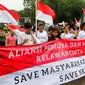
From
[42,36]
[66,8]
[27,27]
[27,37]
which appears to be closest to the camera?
[27,27]

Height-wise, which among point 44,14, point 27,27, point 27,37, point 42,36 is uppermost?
point 44,14

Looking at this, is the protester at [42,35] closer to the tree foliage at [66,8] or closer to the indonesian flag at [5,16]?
the indonesian flag at [5,16]

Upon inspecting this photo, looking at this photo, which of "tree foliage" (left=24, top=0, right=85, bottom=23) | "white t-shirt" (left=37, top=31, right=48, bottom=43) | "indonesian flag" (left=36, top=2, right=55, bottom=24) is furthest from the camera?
"tree foliage" (left=24, top=0, right=85, bottom=23)

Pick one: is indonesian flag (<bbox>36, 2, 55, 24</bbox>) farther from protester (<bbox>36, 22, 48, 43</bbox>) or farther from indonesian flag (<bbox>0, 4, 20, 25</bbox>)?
indonesian flag (<bbox>0, 4, 20, 25</bbox>)

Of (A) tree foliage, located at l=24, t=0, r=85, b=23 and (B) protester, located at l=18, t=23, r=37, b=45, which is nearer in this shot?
(B) protester, located at l=18, t=23, r=37, b=45

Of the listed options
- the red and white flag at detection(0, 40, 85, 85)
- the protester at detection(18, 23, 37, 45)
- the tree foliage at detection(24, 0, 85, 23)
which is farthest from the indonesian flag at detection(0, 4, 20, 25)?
the tree foliage at detection(24, 0, 85, 23)

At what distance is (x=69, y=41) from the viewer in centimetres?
817

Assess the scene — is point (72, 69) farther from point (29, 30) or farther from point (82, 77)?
point (29, 30)

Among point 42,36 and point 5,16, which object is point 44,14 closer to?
point 42,36

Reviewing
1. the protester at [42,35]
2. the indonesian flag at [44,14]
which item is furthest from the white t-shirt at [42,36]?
the indonesian flag at [44,14]

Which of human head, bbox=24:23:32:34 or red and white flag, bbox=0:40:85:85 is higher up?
human head, bbox=24:23:32:34

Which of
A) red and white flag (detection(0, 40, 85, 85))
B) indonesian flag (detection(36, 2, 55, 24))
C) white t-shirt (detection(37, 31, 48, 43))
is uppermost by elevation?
indonesian flag (detection(36, 2, 55, 24))

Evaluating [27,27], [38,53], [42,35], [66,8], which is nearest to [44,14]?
[42,35]

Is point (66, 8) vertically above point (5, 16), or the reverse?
point (5, 16)
